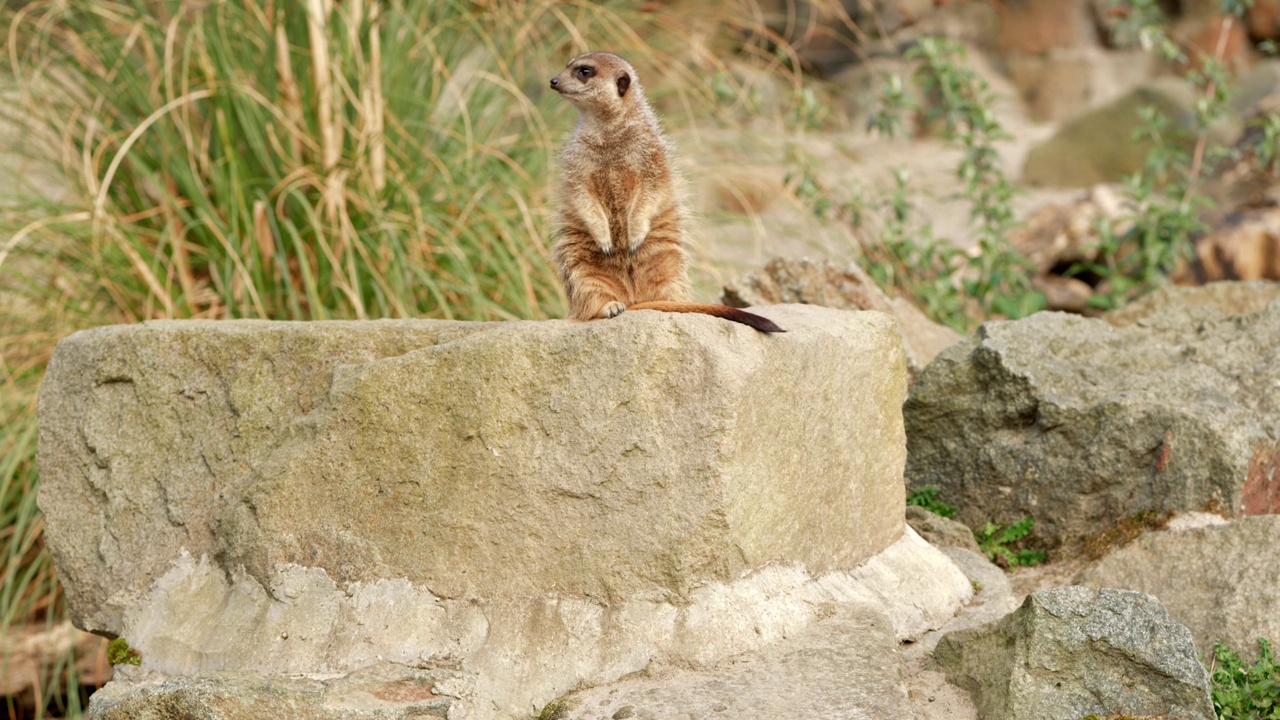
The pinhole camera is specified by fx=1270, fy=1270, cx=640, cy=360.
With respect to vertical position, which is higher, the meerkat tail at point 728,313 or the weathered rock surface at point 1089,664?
the meerkat tail at point 728,313

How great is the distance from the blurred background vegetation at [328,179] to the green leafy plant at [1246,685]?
98.0 inches

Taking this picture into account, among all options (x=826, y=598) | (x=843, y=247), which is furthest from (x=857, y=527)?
(x=843, y=247)

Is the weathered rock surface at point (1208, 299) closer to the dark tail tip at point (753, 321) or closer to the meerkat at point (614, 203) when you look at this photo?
the meerkat at point (614, 203)

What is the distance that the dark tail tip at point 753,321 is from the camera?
2186 millimetres

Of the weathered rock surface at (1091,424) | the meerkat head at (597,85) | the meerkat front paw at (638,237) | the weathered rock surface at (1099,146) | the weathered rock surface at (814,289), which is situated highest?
the weathered rock surface at (1099,146)

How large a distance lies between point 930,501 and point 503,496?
137 centimetres

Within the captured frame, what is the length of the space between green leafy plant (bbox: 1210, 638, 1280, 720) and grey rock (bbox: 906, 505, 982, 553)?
62 cm

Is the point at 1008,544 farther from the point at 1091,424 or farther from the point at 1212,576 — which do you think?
the point at 1212,576

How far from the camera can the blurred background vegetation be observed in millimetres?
4328

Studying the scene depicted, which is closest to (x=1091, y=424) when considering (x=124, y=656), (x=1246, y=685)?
(x=1246, y=685)

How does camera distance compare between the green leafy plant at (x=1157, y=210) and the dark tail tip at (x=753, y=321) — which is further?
the green leafy plant at (x=1157, y=210)

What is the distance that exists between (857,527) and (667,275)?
655mm

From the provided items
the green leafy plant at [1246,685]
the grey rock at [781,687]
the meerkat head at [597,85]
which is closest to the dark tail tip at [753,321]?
the grey rock at [781,687]

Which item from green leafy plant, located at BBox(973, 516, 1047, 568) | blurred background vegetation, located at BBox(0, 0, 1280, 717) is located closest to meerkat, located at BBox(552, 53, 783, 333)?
green leafy plant, located at BBox(973, 516, 1047, 568)
